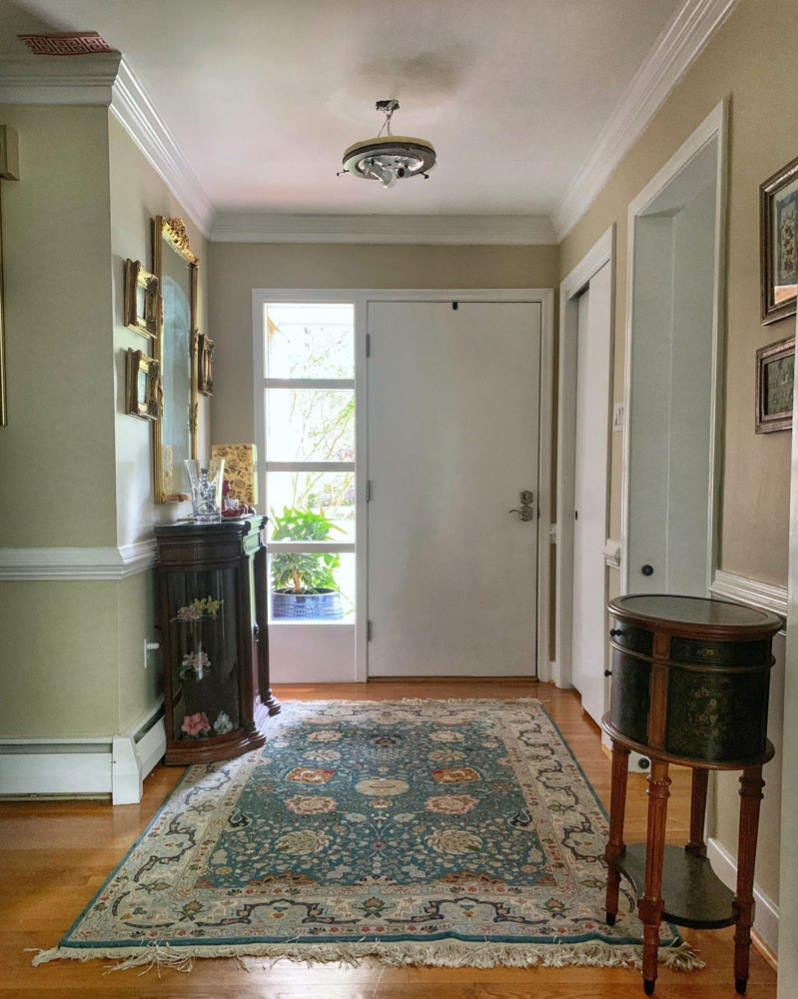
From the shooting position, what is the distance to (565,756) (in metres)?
2.93

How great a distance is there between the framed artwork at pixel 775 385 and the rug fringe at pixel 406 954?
1.32m

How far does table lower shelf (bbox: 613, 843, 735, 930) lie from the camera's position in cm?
161

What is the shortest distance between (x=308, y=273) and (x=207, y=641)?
7.11 feet

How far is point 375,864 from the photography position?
83.1 inches

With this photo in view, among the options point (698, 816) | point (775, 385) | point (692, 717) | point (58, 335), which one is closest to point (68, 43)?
point (58, 335)

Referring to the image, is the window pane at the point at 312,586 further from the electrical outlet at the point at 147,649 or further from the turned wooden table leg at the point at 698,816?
the turned wooden table leg at the point at 698,816

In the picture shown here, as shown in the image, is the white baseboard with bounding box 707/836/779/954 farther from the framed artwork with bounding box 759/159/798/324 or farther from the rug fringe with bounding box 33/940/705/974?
the framed artwork with bounding box 759/159/798/324

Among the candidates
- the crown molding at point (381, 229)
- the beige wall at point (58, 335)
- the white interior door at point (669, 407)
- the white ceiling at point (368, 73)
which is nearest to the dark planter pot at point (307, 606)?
the beige wall at point (58, 335)

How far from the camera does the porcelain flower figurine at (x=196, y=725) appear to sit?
113 inches

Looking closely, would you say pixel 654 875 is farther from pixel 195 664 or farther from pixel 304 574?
pixel 304 574

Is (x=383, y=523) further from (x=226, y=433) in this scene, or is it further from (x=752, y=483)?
(x=752, y=483)

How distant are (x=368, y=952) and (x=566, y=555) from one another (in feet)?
8.35

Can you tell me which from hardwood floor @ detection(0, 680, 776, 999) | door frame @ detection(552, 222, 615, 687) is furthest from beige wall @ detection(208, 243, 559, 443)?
hardwood floor @ detection(0, 680, 776, 999)

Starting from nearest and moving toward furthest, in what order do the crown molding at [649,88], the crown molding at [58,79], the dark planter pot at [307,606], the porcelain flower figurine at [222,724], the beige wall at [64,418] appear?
the crown molding at [649,88], the crown molding at [58,79], the beige wall at [64,418], the porcelain flower figurine at [222,724], the dark planter pot at [307,606]
